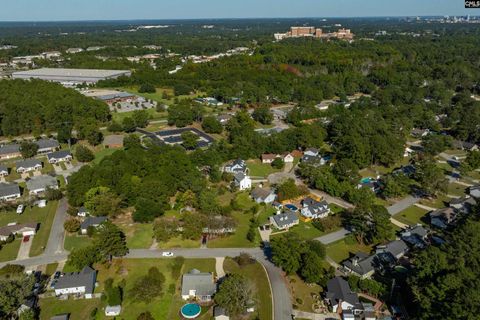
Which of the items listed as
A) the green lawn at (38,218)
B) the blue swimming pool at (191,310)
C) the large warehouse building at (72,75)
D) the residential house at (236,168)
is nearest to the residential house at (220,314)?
the blue swimming pool at (191,310)

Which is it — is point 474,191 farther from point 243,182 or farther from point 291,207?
point 243,182

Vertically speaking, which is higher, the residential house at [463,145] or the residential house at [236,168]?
the residential house at [236,168]

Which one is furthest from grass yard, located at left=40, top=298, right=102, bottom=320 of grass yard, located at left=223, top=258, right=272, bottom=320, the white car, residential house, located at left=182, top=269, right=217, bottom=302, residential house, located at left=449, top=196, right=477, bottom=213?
residential house, located at left=449, top=196, right=477, bottom=213

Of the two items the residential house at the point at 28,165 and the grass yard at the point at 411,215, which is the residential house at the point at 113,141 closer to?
the residential house at the point at 28,165

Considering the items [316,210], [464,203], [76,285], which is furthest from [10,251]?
[464,203]

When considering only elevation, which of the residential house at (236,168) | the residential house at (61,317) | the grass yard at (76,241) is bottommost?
the grass yard at (76,241)

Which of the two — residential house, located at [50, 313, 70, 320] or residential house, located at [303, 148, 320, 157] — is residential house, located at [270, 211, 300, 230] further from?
residential house, located at [50, 313, 70, 320]
